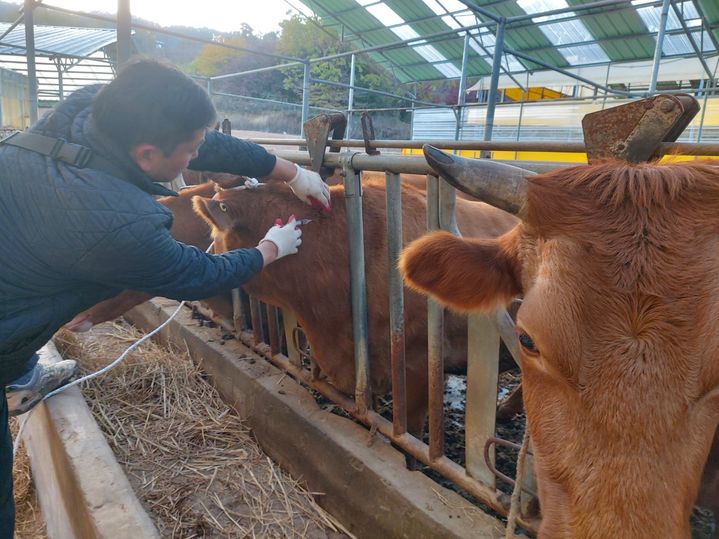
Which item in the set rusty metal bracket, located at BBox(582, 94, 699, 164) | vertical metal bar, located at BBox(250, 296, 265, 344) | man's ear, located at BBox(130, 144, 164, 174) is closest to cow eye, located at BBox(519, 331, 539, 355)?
rusty metal bracket, located at BBox(582, 94, 699, 164)

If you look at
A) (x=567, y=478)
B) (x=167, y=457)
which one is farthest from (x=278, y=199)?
(x=567, y=478)

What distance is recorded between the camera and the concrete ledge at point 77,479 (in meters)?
2.00

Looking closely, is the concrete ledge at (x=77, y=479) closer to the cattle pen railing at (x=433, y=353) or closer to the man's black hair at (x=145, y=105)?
the cattle pen railing at (x=433, y=353)

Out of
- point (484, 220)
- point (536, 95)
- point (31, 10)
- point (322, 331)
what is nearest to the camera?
point (322, 331)

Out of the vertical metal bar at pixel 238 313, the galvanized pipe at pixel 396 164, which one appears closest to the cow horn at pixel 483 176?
the galvanized pipe at pixel 396 164

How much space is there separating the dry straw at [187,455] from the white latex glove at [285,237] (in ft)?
4.11

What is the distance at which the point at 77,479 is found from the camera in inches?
88.1

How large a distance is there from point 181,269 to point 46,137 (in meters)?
0.65

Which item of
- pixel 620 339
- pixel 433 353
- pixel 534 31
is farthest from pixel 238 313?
pixel 534 31

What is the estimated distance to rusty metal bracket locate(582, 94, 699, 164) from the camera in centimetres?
141

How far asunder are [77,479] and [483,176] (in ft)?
6.79

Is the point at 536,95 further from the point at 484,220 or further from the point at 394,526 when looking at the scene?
the point at 394,526

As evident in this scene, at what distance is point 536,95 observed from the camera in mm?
15531

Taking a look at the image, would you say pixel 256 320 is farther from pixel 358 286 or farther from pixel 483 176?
pixel 483 176
